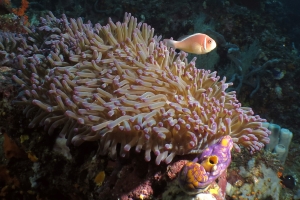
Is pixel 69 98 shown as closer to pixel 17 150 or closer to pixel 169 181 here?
pixel 17 150

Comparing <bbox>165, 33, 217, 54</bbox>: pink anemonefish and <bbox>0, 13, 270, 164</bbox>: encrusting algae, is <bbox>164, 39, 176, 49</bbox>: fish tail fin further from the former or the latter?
<bbox>0, 13, 270, 164</bbox>: encrusting algae

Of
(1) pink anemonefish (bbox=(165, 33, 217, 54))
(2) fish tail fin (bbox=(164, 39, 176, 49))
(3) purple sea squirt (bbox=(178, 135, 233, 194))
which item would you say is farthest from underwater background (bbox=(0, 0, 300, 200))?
(1) pink anemonefish (bbox=(165, 33, 217, 54))

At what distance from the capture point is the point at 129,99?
2375 millimetres

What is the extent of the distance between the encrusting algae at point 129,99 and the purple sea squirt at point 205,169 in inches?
7.3

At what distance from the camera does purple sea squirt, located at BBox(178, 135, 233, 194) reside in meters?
1.89

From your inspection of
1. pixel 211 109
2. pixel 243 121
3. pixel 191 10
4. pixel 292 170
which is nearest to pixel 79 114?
pixel 211 109

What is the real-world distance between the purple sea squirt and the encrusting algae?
186 millimetres

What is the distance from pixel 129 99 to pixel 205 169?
90cm

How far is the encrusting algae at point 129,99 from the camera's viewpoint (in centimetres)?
223

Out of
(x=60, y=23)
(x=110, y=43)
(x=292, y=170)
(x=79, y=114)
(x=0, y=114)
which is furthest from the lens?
(x=292, y=170)

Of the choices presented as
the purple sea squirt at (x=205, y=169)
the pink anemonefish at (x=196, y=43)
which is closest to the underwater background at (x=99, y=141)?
the purple sea squirt at (x=205, y=169)

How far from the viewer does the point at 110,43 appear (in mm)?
2953

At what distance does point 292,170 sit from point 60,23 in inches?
166

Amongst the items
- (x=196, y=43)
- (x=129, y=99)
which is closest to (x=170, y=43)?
(x=196, y=43)
